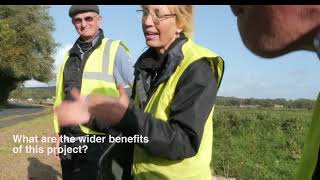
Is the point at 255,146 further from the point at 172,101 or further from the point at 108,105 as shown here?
the point at 108,105

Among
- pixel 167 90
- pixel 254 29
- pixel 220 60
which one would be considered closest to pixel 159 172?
pixel 167 90

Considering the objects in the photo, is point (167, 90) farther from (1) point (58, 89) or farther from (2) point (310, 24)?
(1) point (58, 89)

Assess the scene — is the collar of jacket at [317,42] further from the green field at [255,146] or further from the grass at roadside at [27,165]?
the grass at roadside at [27,165]

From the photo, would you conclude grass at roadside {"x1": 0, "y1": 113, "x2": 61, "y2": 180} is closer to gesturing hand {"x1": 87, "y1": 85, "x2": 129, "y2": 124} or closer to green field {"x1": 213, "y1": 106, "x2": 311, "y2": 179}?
green field {"x1": 213, "y1": 106, "x2": 311, "y2": 179}

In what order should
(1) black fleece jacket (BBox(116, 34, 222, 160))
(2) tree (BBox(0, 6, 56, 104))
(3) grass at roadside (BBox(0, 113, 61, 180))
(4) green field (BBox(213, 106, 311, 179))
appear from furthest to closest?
(2) tree (BBox(0, 6, 56, 104)) → (4) green field (BBox(213, 106, 311, 179)) → (3) grass at roadside (BBox(0, 113, 61, 180)) → (1) black fleece jacket (BBox(116, 34, 222, 160))

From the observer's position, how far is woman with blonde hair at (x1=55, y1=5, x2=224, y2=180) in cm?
150

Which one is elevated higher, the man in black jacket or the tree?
the man in black jacket

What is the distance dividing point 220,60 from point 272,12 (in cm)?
88

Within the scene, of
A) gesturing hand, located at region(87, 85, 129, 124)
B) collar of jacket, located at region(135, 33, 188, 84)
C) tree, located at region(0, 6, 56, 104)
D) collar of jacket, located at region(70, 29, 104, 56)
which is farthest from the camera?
tree, located at region(0, 6, 56, 104)

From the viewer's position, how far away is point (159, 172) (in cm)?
161

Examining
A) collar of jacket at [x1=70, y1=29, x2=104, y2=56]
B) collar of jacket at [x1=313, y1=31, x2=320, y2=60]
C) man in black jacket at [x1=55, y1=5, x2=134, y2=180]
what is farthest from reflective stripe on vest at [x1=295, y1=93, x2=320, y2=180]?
collar of jacket at [x1=70, y1=29, x2=104, y2=56]

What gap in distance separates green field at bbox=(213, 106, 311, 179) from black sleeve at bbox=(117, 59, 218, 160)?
1480 millimetres

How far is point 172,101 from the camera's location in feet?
5.08

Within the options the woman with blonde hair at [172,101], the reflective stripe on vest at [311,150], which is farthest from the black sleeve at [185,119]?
the reflective stripe on vest at [311,150]
